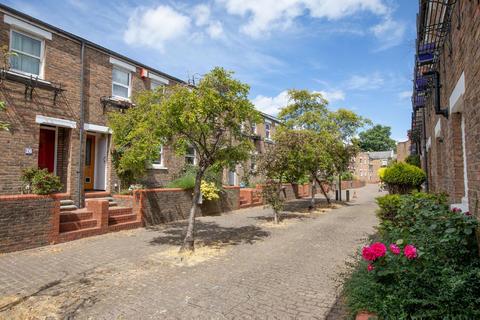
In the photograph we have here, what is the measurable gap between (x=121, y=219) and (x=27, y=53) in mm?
6087

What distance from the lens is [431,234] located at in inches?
165

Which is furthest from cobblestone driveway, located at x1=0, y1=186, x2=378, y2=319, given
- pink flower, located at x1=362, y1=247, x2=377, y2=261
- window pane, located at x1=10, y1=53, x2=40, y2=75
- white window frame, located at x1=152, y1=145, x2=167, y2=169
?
window pane, located at x1=10, y1=53, x2=40, y2=75

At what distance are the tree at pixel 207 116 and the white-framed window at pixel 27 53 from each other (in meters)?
4.99

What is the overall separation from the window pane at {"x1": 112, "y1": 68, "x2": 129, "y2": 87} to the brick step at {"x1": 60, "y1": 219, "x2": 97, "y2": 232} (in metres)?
6.39

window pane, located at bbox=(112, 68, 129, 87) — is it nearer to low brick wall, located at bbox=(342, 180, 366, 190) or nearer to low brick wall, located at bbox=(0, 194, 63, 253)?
low brick wall, located at bbox=(0, 194, 63, 253)

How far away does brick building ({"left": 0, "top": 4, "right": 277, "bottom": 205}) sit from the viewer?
404 inches

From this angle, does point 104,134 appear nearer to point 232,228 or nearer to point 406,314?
point 232,228

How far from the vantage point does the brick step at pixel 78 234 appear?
9.14 m

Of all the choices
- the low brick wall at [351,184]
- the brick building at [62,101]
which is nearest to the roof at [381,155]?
the low brick wall at [351,184]

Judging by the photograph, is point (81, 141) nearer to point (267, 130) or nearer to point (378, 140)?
point (267, 130)

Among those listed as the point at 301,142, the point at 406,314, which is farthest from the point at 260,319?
the point at 301,142

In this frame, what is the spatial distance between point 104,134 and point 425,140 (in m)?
13.4

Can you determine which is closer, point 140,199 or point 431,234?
point 431,234

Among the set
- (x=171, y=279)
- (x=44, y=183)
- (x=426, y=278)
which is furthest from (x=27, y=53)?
(x=426, y=278)
